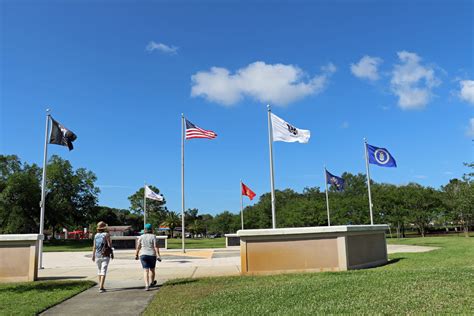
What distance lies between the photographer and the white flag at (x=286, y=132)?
1703 cm

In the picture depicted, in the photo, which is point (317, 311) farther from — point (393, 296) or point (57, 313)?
point (57, 313)

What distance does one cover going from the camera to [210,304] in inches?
288

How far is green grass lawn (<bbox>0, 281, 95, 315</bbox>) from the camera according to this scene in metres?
7.52

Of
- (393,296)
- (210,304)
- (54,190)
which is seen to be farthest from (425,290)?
(54,190)

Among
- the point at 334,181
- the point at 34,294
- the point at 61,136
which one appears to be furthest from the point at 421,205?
the point at 34,294

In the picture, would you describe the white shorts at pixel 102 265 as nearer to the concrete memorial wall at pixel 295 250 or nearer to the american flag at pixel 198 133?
the concrete memorial wall at pixel 295 250

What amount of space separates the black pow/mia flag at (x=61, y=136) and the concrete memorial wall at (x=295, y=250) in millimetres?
10613

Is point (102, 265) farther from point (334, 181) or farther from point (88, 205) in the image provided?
point (88, 205)

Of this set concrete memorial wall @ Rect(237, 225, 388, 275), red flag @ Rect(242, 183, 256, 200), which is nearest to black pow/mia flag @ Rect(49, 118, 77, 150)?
concrete memorial wall @ Rect(237, 225, 388, 275)

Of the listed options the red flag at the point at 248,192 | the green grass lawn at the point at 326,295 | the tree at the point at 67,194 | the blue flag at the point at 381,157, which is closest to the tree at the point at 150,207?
the tree at the point at 67,194

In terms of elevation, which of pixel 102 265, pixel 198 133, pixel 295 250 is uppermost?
pixel 198 133

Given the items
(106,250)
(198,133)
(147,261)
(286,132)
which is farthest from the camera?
(198,133)

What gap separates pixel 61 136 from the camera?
1831 cm

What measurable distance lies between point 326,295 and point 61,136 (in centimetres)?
1480
